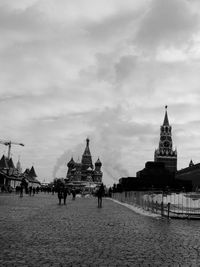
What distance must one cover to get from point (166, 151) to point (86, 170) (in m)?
33.2

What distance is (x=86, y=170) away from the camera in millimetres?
165000

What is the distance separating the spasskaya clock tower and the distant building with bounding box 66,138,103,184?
24.4m

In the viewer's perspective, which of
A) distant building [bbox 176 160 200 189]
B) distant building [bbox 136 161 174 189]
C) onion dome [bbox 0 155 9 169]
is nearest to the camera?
onion dome [bbox 0 155 9 169]

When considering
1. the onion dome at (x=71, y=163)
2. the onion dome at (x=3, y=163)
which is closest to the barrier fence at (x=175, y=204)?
the onion dome at (x=3, y=163)

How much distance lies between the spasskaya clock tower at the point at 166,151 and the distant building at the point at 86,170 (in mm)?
24354

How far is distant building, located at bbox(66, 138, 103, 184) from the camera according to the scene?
164 metres

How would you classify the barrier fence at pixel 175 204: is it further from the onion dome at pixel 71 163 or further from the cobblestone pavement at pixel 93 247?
the onion dome at pixel 71 163

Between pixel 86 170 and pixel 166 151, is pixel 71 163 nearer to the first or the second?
pixel 86 170

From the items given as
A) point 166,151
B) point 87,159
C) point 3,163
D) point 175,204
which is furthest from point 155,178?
point 175,204

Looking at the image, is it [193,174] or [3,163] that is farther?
[193,174]

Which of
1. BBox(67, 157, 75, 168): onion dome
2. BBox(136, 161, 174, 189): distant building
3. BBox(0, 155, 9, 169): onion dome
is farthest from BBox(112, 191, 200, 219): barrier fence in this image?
BBox(67, 157, 75, 168): onion dome

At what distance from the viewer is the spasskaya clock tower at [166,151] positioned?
16650cm

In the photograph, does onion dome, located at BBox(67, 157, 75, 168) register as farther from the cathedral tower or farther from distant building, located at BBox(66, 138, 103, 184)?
the cathedral tower

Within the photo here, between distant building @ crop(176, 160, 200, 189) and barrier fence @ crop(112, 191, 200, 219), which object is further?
distant building @ crop(176, 160, 200, 189)
